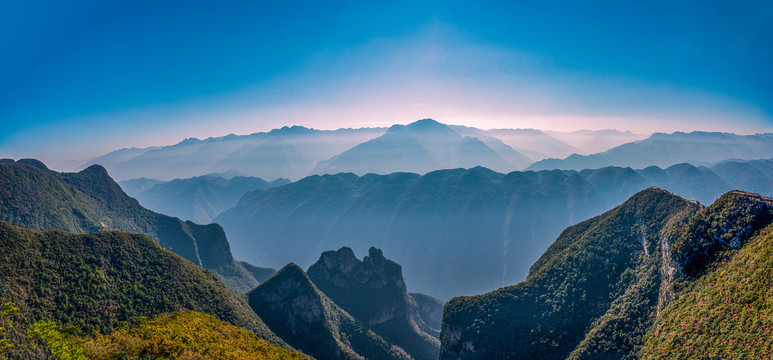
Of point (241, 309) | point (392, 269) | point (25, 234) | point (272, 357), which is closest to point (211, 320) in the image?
point (272, 357)

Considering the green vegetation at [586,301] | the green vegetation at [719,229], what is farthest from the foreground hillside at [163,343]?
the green vegetation at [719,229]

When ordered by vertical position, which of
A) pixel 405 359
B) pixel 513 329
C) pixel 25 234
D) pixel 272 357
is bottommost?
pixel 405 359

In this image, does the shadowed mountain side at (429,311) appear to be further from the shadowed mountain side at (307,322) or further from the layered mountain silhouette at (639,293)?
the layered mountain silhouette at (639,293)

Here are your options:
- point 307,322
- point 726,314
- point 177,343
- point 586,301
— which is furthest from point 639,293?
point 307,322

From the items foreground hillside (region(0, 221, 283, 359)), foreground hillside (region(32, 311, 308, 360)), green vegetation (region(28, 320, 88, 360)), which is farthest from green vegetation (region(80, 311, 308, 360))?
foreground hillside (region(0, 221, 283, 359))

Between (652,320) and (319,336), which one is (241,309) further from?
(652,320)

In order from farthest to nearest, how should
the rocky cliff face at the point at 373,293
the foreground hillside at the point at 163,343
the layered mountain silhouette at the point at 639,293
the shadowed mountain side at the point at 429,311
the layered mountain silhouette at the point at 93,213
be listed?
the shadowed mountain side at the point at 429,311
the rocky cliff face at the point at 373,293
the layered mountain silhouette at the point at 93,213
the layered mountain silhouette at the point at 639,293
the foreground hillside at the point at 163,343

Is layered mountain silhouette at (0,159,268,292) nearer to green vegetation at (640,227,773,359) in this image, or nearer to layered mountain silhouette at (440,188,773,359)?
layered mountain silhouette at (440,188,773,359)
